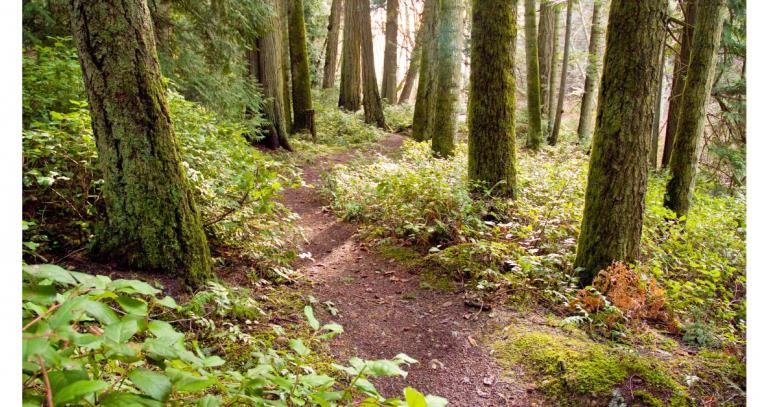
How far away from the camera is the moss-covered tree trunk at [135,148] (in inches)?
124

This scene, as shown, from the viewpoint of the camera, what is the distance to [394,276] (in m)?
5.44

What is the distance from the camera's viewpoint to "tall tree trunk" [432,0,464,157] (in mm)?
9875

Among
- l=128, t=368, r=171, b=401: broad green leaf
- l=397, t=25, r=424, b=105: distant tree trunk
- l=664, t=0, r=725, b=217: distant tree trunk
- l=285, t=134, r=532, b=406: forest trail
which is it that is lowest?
l=285, t=134, r=532, b=406: forest trail

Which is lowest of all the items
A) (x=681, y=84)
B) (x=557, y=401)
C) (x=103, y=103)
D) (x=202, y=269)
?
(x=557, y=401)

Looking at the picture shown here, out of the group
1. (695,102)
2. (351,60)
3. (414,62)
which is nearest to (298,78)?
(351,60)

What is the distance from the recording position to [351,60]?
716 inches

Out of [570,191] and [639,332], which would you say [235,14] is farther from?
[639,332]

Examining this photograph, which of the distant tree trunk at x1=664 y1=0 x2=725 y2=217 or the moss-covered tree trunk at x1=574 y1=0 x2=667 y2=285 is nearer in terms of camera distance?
the moss-covered tree trunk at x1=574 y1=0 x2=667 y2=285

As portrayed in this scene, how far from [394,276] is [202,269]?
2.41 m

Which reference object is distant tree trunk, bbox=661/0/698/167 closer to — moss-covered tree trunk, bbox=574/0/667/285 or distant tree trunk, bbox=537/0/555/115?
moss-covered tree trunk, bbox=574/0/667/285

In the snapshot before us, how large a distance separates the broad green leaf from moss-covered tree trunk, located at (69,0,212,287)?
253cm

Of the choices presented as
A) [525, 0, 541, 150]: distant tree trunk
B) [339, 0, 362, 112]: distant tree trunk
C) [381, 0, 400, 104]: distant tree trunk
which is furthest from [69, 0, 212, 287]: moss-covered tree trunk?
[381, 0, 400, 104]: distant tree trunk

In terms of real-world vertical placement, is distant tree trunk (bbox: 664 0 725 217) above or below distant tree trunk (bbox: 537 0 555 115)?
below
